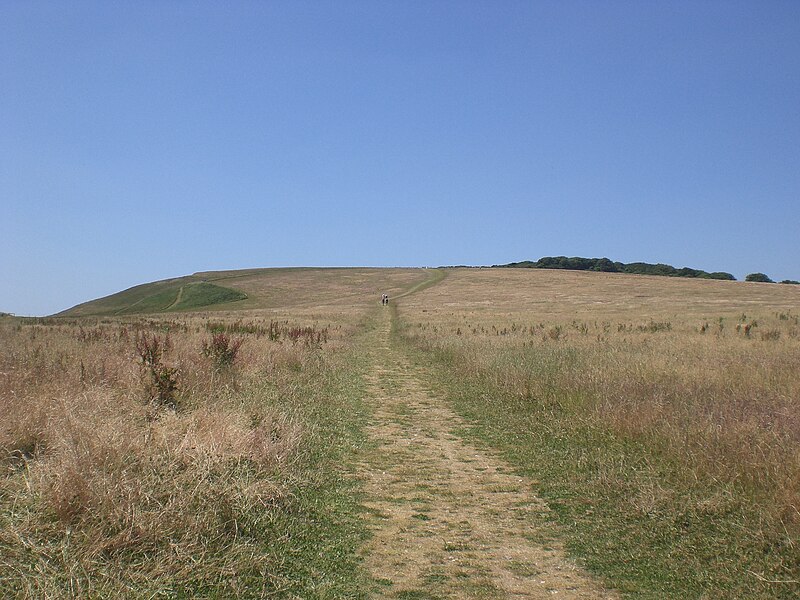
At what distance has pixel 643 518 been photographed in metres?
5.91

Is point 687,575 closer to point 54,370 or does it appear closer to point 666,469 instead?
point 666,469

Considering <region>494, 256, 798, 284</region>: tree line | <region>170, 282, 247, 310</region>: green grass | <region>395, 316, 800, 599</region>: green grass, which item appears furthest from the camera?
<region>494, 256, 798, 284</region>: tree line

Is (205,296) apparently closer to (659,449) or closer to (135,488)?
(659,449)

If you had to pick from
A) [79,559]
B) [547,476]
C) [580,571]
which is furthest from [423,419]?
[79,559]

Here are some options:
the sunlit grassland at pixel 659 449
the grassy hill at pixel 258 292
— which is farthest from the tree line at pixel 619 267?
the sunlit grassland at pixel 659 449

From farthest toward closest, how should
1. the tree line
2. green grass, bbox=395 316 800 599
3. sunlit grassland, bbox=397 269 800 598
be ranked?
the tree line
sunlit grassland, bbox=397 269 800 598
green grass, bbox=395 316 800 599

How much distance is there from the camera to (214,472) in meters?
5.96

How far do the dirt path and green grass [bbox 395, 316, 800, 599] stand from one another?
31 centimetres

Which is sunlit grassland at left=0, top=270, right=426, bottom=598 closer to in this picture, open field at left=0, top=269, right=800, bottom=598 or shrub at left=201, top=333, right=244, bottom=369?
open field at left=0, top=269, right=800, bottom=598

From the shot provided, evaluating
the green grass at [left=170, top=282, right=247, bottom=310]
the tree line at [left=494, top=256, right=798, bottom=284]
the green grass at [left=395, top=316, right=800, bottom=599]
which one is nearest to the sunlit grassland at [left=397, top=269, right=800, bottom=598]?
the green grass at [left=395, top=316, right=800, bottom=599]

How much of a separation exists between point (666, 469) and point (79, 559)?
Answer: 5890 millimetres

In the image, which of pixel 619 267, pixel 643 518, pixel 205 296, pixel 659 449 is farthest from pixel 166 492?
pixel 619 267

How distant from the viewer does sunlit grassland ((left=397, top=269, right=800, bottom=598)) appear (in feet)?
16.3

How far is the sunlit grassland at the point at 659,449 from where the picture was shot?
196 inches
